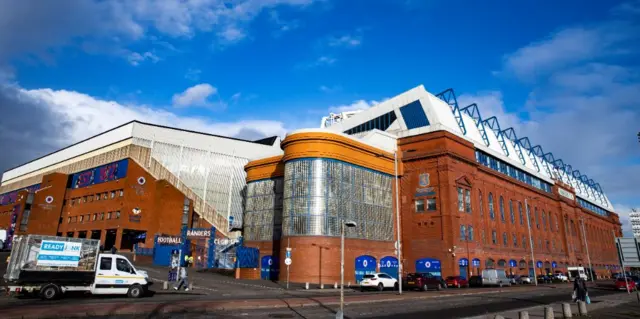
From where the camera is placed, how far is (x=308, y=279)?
41062 millimetres

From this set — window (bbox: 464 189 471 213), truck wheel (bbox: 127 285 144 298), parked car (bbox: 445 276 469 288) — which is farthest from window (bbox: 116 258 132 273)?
window (bbox: 464 189 471 213)

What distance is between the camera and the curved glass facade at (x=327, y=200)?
4372cm

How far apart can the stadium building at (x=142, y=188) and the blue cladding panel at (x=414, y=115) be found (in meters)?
39.6

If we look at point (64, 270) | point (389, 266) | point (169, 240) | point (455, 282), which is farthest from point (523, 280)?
point (64, 270)

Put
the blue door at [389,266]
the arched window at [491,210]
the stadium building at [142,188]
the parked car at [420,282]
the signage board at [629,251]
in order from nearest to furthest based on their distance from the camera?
the signage board at [629,251]
the parked car at [420,282]
the blue door at [389,266]
the arched window at [491,210]
the stadium building at [142,188]

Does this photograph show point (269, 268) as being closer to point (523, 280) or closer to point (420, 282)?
point (420, 282)

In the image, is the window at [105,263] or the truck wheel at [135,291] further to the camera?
the truck wheel at [135,291]

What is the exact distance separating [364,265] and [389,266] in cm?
441

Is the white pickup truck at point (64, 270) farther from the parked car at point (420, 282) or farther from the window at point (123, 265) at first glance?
the parked car at point (420, 282)

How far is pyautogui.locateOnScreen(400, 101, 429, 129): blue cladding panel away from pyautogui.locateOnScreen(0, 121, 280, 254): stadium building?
39.6m

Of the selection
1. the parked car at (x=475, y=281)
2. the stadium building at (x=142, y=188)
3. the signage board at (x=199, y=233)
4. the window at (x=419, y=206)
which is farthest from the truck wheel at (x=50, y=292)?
the stadium building at (x=142, y=188)

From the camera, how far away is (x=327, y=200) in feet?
146

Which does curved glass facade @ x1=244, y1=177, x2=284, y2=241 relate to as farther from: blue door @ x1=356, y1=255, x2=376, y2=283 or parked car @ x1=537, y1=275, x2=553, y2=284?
parked car @ x1=537, y1=275, x2=553, y2=284

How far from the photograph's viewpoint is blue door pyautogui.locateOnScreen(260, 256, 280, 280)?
160 ft
